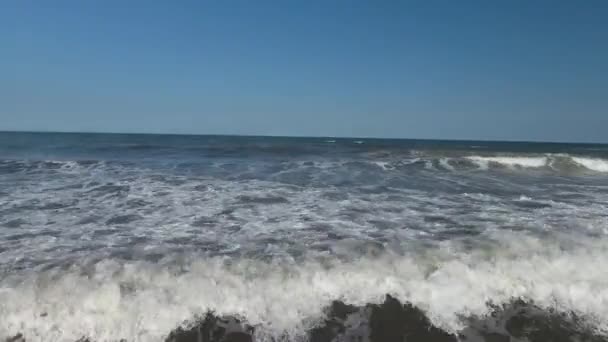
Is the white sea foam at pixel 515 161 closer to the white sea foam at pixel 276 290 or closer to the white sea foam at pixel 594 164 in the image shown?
the white sea foam at pixel 594 164

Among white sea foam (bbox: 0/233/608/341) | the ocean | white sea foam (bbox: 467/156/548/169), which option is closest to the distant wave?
white sea foam (bbox: 467/156/548/169)

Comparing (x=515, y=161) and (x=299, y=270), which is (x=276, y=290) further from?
(x=515, y=161)

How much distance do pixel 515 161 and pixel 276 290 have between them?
71.2ft

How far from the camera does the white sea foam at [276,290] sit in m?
3.21

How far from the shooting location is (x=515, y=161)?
2119cm

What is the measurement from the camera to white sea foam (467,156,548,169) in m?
20.0

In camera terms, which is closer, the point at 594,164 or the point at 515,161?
the point at 594,164

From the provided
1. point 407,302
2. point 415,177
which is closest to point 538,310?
point 407,302

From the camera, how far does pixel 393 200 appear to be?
335 inches

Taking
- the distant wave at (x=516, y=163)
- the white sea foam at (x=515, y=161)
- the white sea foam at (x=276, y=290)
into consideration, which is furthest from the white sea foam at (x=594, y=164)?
the white sea foam at (x=276, y=290)

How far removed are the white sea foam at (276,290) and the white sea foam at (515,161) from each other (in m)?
16.2

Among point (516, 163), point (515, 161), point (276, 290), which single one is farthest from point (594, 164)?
point (276, 290)

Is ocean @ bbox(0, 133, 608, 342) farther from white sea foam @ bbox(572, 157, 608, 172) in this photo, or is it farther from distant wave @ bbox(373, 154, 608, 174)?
white sea foam @ bbox(572, 157, 608, 172)

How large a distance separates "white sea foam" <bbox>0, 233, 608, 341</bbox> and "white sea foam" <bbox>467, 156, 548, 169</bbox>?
16198 mm
